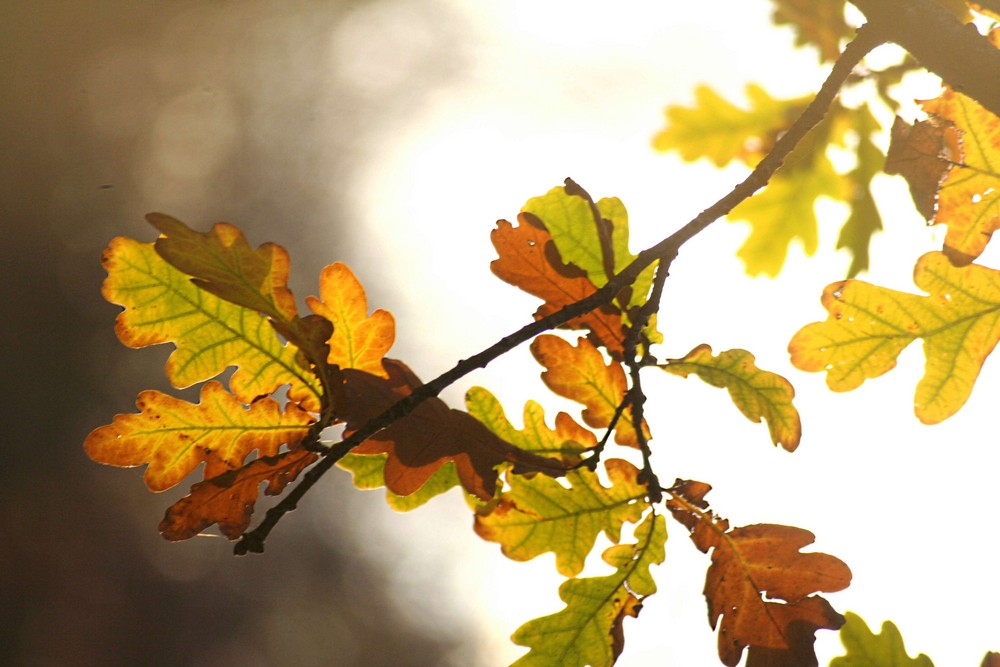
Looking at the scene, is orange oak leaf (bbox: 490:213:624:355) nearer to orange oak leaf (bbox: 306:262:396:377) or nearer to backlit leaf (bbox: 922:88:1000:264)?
orange oak leaf (bbox: 306:262:396:377)

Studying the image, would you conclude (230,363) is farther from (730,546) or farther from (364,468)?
(730,546)

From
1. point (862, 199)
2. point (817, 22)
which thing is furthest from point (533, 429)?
point (817, 22)

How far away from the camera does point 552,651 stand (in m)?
0.81

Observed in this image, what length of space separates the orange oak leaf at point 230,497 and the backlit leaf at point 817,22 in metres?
1.42

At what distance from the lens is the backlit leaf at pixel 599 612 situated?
813mm

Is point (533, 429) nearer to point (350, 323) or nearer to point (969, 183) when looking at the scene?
point (350, 323)

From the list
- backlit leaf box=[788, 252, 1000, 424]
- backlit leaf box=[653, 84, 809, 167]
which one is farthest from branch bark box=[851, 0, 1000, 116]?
backlit leaf box=[653, 84, 809, 167]

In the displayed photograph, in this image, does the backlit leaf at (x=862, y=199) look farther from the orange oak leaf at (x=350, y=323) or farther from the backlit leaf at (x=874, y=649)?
the orange oak leaf at (x=350, y=323)

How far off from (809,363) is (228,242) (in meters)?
0.56

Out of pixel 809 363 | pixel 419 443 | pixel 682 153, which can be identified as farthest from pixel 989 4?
pixel 682 153

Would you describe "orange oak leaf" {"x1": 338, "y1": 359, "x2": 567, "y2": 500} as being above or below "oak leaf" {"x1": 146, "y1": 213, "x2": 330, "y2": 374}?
below

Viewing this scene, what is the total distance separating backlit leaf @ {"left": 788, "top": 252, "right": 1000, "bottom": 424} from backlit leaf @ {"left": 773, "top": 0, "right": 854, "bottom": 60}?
40.7 inches

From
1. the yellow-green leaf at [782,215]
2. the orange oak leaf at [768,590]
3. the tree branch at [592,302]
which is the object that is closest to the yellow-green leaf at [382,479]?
the tree branch at [592,302]

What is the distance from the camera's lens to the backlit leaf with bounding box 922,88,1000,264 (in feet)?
2.45
